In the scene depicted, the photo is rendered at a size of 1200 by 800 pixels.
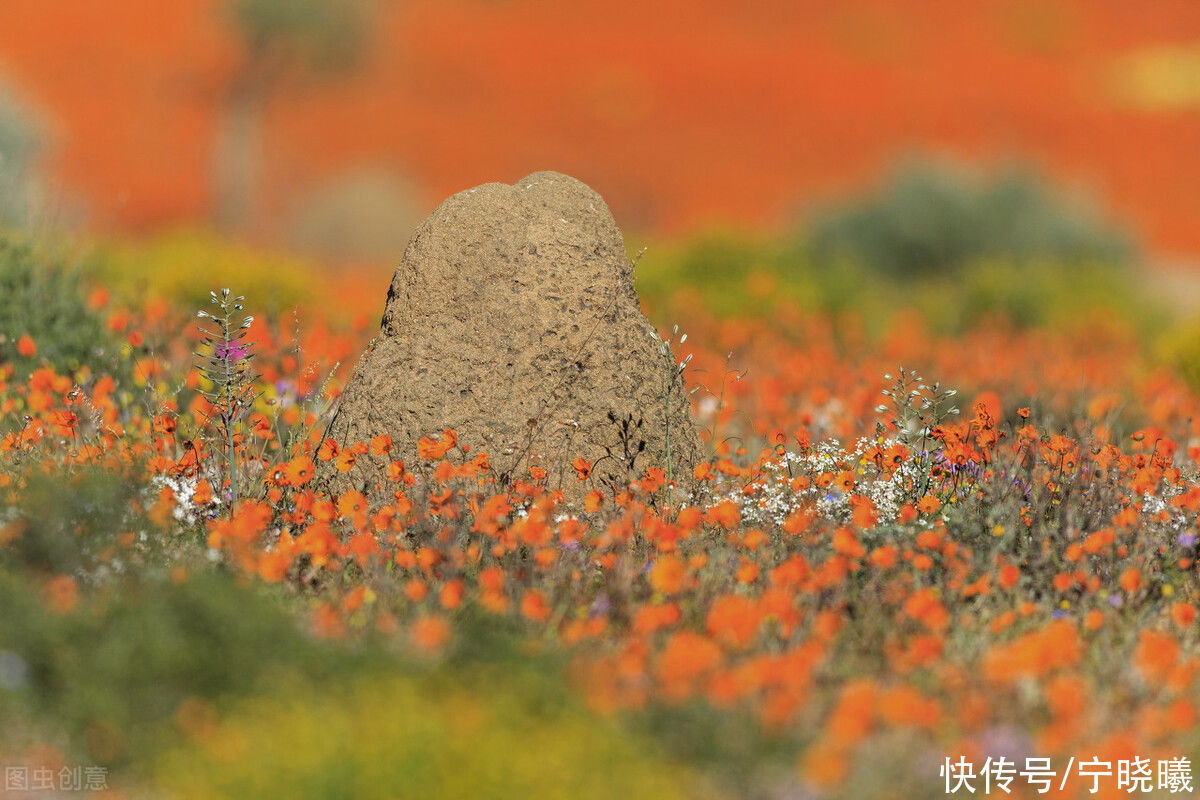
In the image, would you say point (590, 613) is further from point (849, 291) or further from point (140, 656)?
point (849, 291)

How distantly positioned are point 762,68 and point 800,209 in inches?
1051

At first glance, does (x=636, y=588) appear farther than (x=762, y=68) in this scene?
No

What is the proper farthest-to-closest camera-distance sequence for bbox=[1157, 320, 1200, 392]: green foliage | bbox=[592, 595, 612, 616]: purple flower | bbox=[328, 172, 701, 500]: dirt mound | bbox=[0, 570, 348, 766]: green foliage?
bbox=[1157, 320, 1200, 392]: green foliage
bbox=[328, 172, 701, 500]: dirt mound
bbox=[592, 595, 612, 616]: purple flower
bbox=[0, 570, 348, 766]: green foliage

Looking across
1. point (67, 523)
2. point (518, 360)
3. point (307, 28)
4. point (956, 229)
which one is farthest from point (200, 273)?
→ point (307, 28)

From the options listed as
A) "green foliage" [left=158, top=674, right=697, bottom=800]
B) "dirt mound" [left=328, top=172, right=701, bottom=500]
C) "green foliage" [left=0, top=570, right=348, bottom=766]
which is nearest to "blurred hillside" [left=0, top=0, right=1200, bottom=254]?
"dirt mound" [left=328, top=172, right=701, bottom=500]

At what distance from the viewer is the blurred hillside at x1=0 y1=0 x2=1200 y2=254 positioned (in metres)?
33.0

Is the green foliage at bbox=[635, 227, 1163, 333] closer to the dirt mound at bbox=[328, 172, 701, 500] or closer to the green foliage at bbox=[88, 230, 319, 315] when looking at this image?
the green foliage at bbox=[88, 230, 319, 315]

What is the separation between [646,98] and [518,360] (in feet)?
119

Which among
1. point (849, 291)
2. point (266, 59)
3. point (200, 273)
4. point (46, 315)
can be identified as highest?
point (266, 59)

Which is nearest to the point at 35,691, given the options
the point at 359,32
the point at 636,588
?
the point at 636,588

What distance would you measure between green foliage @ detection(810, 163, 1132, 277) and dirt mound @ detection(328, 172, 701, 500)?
32.1 feet

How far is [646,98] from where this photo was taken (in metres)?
39.8

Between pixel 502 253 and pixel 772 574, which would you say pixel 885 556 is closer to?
pixel 772 574

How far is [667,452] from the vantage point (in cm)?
453
